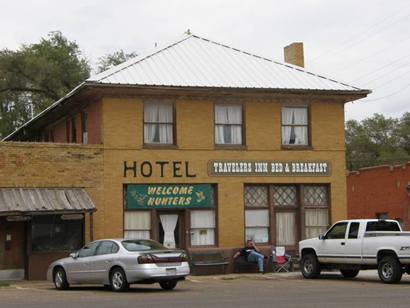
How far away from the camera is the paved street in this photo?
647 inches

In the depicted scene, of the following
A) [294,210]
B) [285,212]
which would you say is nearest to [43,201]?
[285,212]

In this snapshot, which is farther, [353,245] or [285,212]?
[285,212]

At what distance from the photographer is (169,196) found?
28.1 meters

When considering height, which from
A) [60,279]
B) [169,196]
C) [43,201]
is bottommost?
[60,279]

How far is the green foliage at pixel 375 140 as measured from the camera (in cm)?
7544

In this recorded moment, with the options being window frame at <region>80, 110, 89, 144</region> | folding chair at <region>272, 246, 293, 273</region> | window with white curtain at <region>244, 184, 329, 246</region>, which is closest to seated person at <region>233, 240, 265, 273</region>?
folding chair at <region>272, 246, 293, 273</region>

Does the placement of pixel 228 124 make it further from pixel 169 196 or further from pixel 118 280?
pixel 118 280

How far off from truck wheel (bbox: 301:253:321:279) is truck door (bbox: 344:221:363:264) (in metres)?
1.45

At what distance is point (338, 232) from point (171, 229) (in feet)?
22.2

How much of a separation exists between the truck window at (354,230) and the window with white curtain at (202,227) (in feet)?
21.1

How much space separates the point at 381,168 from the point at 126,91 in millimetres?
19031

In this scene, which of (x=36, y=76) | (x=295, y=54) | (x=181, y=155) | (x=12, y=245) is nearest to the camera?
(x=12, y=245)

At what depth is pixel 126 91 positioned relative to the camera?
90.2ft

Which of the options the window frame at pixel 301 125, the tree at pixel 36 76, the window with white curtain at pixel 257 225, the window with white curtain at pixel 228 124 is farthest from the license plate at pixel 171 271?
the tree at pixel 36 76
